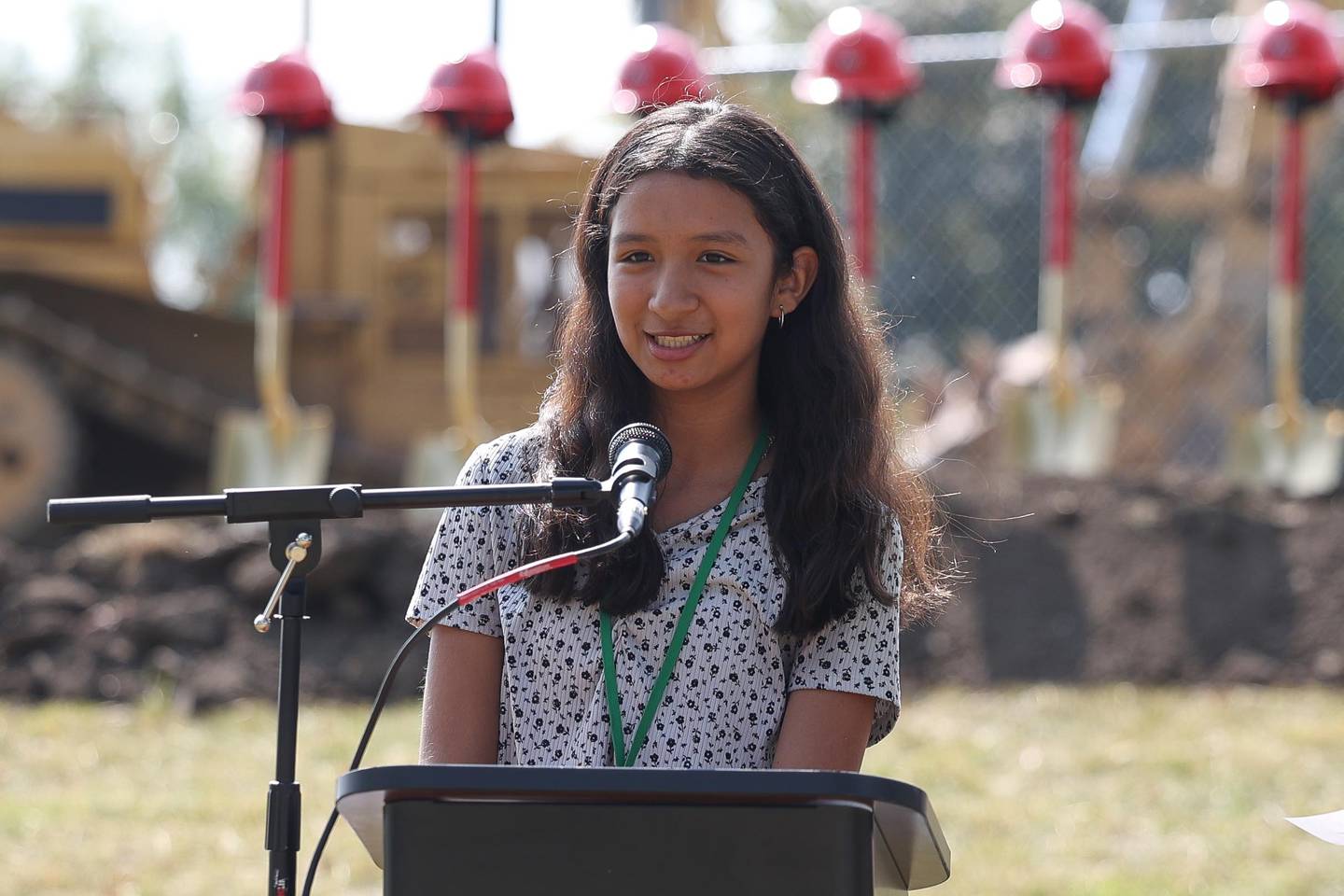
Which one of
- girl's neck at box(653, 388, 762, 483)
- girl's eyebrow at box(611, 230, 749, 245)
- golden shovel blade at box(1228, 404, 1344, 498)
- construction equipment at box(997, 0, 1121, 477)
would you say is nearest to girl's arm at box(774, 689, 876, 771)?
girl's neck at box(653, 388, 762, 483)

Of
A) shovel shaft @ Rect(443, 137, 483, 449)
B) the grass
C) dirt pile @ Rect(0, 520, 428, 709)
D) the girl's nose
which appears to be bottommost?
the grass

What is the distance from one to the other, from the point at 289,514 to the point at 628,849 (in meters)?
0.53

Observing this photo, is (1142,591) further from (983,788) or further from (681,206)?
(681,206)

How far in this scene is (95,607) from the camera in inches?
304

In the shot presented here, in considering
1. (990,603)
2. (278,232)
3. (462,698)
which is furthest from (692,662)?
(278,232)

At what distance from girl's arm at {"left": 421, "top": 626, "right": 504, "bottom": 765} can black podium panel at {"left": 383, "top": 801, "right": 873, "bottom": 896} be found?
606 millimetres

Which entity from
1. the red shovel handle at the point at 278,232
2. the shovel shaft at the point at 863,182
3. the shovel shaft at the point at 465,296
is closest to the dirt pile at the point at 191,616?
the shovel shaft at the point at 465,296

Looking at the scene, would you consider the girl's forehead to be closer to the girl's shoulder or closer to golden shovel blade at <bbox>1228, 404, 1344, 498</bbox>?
the girl's shoulder

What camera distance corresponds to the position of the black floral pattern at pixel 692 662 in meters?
2.22

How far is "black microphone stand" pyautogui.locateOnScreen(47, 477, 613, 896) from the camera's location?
1.86m

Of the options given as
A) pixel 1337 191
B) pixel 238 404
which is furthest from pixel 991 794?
pixel 1337 191

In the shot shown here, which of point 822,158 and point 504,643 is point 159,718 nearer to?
point 504,643

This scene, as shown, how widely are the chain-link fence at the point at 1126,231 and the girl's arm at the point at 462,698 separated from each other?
4199mm

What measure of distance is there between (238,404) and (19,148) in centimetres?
189
